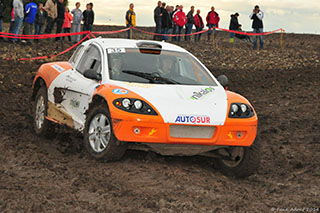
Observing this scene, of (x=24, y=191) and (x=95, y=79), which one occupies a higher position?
(x=95, y=79)

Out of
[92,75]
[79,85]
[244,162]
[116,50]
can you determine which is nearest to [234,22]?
[116,50]

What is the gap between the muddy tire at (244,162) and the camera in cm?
746

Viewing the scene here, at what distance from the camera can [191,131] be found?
6.95 m

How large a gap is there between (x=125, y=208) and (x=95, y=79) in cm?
274

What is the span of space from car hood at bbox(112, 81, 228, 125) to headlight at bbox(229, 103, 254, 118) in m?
0.11

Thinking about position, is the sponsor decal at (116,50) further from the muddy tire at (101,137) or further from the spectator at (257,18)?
the spectator at (257,18)

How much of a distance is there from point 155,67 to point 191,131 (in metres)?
1.53

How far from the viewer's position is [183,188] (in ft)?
21.4

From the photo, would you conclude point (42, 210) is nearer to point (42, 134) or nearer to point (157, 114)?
point (157, 114)

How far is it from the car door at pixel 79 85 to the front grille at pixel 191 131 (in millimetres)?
1489

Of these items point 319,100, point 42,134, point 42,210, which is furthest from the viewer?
point 319,100

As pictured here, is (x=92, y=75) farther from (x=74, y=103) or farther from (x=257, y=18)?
(x=257, y=18)

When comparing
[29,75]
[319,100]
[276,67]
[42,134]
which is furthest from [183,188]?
[276,67]

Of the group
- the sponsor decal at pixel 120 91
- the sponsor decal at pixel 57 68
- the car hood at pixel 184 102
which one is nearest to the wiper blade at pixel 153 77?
the car hood at pixel 184 102
